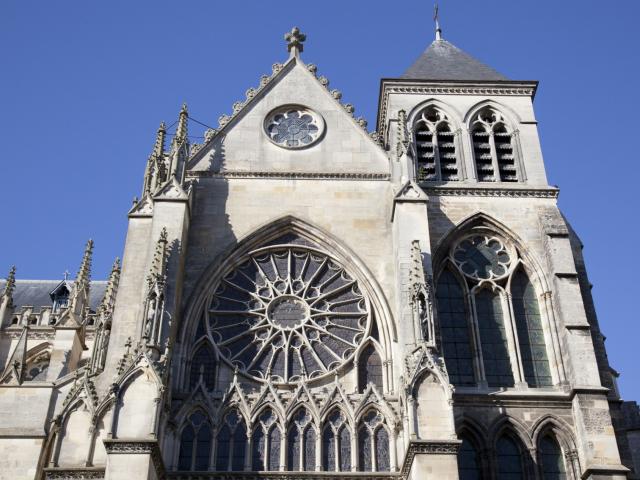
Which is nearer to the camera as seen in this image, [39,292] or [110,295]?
[110,295]

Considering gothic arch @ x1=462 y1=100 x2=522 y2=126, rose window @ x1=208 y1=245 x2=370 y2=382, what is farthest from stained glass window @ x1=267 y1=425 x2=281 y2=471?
gothic arch @ x1=462 y1=100 x2=522 y2=126

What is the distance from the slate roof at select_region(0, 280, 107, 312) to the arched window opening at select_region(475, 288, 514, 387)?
2037 cm

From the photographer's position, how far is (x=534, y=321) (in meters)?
20.8

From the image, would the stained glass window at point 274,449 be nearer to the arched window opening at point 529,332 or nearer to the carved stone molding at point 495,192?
the arched window opening at point 529,332

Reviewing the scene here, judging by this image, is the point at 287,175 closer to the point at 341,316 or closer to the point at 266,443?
the point at 341,316

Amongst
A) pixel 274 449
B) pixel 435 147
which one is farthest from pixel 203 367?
pixel 435 147

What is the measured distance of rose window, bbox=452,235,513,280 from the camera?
70.2 ft

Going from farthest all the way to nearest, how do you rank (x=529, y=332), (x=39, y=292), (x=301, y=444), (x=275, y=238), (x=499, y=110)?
(x=39, y=292), (x=499, y=110), (x=275, y=238), (x=529, y=332), (x=301, y=444)

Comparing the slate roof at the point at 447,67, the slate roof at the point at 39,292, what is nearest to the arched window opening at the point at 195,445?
the slate roof at the point at 447,67

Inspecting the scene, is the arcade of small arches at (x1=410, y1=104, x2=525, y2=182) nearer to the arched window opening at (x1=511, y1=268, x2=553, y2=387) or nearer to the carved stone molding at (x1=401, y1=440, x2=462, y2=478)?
the arched window opening at (x1=511, y1=268, x2=553, y2=387)

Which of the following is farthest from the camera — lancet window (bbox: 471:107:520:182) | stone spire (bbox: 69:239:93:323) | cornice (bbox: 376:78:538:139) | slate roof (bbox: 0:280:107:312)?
slate roof (bbox: 0:280:107:312)

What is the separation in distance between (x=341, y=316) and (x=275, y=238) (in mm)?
2622

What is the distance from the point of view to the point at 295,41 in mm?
25094

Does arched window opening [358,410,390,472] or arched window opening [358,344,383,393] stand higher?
arched window opening [358,344,383,393]
